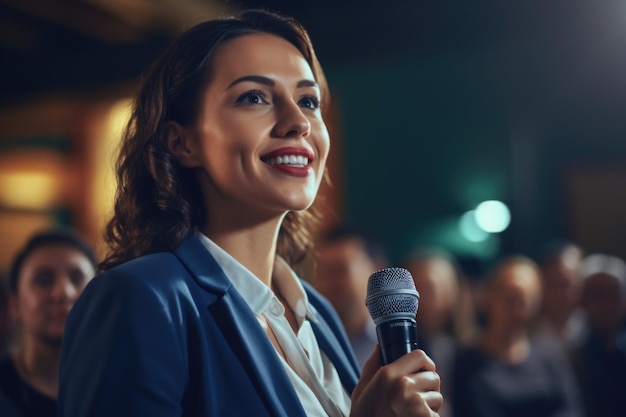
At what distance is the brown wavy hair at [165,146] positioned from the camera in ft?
3.90

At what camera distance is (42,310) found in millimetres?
1966

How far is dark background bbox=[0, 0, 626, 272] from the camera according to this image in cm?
562

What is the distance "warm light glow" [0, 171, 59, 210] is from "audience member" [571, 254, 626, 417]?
4.83m

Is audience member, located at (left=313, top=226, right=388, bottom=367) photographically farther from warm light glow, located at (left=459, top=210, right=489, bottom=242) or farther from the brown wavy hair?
warm light glow, located at (left=459, top=210, right=489, bottom=242)

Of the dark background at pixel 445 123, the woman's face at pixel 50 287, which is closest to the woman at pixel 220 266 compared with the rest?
the woman's face at pixel 50 287

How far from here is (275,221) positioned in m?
1.20

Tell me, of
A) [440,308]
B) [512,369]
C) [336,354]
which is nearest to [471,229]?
[440,308]

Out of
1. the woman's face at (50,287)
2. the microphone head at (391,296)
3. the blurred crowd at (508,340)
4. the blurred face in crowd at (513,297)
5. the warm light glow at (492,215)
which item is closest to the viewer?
the microphone head at (391,296)

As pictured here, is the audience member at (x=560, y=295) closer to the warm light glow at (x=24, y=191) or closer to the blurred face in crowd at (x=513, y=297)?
the blurred face in crowd at (x=513, y=297)

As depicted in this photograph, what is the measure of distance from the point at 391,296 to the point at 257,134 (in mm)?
321

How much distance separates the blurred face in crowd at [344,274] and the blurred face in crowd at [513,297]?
2.14 feet

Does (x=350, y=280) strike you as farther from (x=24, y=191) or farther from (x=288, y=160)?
(x=24, y=191)

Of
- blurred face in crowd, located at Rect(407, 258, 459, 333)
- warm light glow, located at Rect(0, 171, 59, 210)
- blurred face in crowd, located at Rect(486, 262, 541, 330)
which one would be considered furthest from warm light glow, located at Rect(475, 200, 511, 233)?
warm light glow, located at Rect(0, 171, 59, 210)

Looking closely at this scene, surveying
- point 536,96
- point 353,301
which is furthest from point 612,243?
point 353,301
